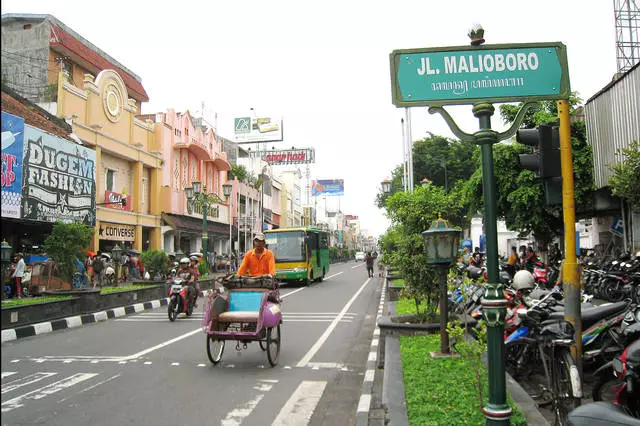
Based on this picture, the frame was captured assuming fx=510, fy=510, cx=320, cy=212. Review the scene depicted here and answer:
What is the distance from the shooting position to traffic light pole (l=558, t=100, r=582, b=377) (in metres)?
4.56

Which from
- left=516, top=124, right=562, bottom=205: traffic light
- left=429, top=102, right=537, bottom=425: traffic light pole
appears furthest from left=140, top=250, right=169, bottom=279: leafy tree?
left=429, top=102, right=537, bottom=425: traffic light pole

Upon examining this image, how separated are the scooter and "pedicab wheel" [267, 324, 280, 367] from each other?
525 centimetres

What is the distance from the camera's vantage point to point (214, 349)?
727 centimetres

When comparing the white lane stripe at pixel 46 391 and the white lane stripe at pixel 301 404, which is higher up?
the white lane stripe at pixel 46 391

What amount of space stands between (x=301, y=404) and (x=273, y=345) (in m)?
2.01

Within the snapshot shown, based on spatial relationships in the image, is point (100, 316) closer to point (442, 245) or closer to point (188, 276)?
point (188, 276)

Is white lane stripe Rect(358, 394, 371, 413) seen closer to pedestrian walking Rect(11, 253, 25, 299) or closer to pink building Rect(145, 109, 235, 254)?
pedestrian walking Rect(11, 253, 25, 299)

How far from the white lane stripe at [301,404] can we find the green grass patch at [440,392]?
1012 millimetres

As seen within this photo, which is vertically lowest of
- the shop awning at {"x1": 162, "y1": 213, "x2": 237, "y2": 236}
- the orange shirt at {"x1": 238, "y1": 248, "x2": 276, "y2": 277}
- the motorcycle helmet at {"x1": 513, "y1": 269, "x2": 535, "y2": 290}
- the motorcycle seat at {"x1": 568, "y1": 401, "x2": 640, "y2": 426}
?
the motorcycle seat at {"x1": 568, "y1": 401, "x2": 640, "y2": 426}

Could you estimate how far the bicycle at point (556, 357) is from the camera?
420 centimetres

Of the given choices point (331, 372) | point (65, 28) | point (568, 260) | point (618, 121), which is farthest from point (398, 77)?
point (65, 28)

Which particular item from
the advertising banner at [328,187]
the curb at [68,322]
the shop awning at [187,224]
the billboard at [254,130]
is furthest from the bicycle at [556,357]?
the advertising banner at [328,187]

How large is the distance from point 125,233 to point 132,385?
895 inches

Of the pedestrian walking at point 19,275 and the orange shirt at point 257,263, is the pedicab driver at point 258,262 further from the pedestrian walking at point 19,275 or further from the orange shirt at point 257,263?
the pedestrian walking at point 19,275
